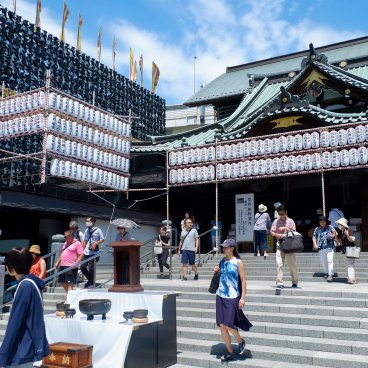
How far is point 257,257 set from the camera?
1466 cm

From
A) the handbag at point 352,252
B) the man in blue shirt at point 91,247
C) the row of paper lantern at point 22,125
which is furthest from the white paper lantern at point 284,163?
the row of paper lantern at point 22,125

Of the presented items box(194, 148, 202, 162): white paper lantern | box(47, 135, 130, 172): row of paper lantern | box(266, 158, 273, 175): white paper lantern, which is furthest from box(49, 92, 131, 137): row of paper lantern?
box(266, 158, 273, 175): white paper lantern

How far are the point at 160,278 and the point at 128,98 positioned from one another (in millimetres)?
26680

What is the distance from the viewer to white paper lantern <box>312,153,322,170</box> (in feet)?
50.6

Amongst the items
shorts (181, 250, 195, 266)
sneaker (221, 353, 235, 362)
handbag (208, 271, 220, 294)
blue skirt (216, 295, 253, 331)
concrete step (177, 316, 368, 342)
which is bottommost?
sneaker (221, 353, 235, 362)

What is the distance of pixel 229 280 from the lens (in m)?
6.59

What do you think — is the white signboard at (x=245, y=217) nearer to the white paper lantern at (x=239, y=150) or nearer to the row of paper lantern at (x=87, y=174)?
the white paper lantern at (x=239, y=150)

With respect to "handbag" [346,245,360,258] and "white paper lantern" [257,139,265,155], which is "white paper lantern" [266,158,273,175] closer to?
"white paper lantern" [257,139,265,155]

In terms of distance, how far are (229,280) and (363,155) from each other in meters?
9.99

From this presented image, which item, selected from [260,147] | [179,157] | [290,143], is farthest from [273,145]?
[179,157]

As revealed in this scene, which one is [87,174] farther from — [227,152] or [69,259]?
[69,259]

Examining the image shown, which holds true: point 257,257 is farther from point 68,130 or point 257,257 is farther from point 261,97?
point 261,97

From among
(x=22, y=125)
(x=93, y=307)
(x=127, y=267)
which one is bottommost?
(x=93, y=307)

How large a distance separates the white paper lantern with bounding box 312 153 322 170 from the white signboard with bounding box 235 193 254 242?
2598mm
